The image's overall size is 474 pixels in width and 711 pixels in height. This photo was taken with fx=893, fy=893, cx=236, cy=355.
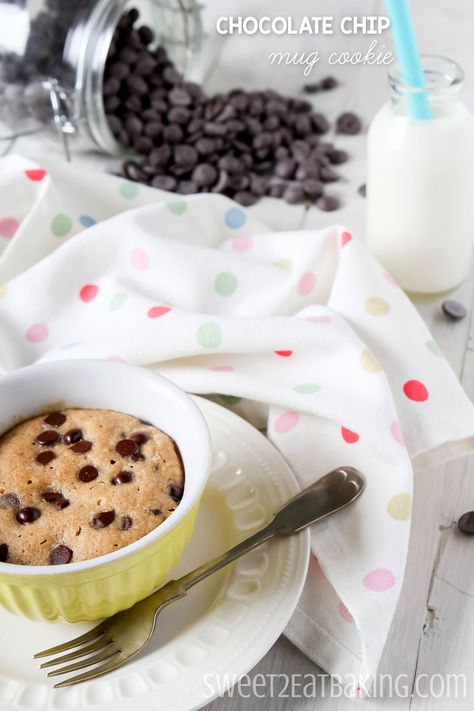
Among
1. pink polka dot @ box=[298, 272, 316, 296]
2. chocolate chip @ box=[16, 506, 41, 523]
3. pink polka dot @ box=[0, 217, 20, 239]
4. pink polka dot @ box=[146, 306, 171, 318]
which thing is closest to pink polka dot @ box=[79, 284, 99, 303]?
pink polka dot @ box=[146, 306, 171, 318]

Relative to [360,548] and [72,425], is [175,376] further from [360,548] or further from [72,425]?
[360,548]

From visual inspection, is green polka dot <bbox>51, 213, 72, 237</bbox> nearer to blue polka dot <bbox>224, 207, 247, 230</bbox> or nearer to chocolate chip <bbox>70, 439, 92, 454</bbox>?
blue polka dot <bbox>224, 207, 247, 230</bbox>

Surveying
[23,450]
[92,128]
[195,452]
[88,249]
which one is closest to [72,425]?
[23,450]

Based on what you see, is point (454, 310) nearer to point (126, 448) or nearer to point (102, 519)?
point (126, 448)

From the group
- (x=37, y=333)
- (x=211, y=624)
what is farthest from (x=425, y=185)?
(x=211, y=624)

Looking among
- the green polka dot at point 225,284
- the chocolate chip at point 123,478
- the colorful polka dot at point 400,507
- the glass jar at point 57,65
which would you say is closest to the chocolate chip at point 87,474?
the chocolate chip at point 123,478

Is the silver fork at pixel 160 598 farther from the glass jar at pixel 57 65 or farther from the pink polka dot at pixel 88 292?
the glass jar at pixel 57 65
